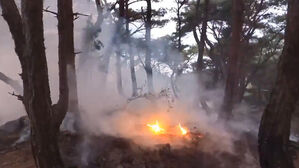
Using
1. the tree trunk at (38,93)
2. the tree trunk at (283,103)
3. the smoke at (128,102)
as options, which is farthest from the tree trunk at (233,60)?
the tree trunk at (38,93)

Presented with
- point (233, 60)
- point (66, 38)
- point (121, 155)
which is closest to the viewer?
point (66, 38)

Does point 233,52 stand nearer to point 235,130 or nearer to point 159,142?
point 235,130

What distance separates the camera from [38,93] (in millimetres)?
6070

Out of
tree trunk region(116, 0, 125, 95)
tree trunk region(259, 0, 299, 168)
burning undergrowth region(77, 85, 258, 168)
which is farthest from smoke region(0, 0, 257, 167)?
tree trunk region(259, 0, 299, 168)

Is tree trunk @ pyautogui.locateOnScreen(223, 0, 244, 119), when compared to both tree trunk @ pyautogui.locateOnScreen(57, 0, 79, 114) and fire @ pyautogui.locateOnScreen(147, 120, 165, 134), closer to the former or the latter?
fire @ pyautogui.locateOnScreen(147, 120, 165, 134)

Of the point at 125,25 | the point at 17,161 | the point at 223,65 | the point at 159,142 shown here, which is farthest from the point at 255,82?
the point at 17,161

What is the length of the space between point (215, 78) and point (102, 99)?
1050 centimetres

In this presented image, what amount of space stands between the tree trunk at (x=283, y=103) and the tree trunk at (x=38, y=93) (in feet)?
10.7

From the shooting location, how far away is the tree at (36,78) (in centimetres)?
595

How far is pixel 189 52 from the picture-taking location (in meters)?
30.5

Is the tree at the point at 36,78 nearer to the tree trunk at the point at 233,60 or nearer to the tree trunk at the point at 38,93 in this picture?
the tree trunk at the point at 38,93

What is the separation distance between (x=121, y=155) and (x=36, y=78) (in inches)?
150

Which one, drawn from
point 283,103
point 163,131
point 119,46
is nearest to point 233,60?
point 163,131

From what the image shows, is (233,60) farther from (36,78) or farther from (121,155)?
(36,78)
